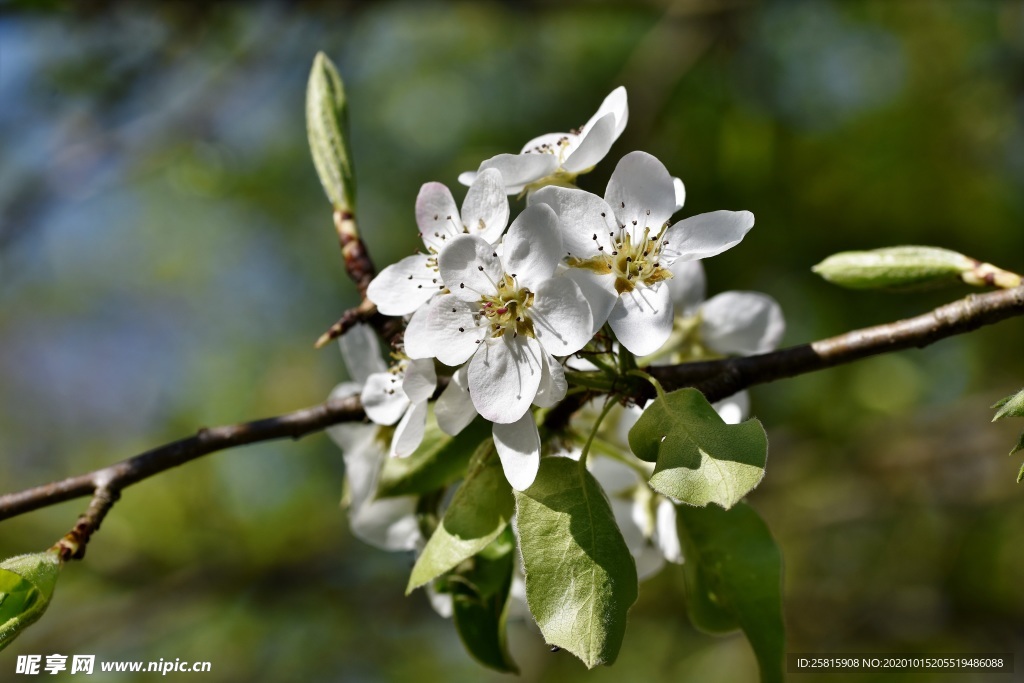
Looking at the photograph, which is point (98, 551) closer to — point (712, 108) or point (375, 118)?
point (375, 118)

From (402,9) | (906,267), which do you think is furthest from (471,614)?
(402,9)

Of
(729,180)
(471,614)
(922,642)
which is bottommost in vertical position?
(922,642)

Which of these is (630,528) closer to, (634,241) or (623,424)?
(623,424)

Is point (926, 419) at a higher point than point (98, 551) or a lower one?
lower

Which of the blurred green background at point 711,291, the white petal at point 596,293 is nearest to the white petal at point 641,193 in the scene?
the white petal at point 596,293

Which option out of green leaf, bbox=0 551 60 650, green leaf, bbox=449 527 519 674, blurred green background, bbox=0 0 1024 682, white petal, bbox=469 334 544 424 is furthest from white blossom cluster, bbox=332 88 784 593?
blurred green background, bbox=0 0 1024 682

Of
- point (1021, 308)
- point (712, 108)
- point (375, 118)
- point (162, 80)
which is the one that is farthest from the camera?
point (375, 118)

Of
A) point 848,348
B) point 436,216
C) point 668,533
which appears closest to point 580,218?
point 436,216

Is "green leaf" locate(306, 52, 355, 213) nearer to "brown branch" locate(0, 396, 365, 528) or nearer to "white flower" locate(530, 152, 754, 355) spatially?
"brown branch" locate(0, 396, 365, 528)
